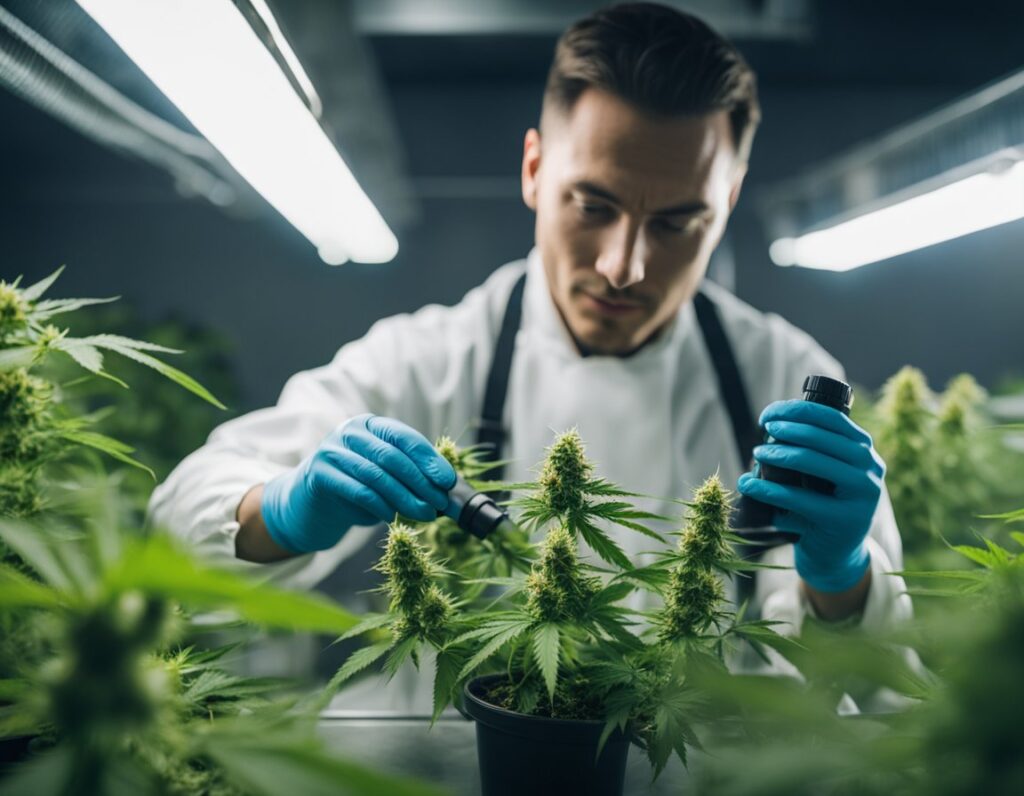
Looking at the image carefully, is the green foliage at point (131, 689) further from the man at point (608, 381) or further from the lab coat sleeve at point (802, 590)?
the lab coat sleeve at point (802, 590)

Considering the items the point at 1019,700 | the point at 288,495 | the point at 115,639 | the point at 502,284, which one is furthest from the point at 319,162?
the point at 1019,700

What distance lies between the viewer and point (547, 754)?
1.80ft

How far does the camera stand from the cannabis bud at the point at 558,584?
552 millimetres

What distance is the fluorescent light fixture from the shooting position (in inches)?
31.0

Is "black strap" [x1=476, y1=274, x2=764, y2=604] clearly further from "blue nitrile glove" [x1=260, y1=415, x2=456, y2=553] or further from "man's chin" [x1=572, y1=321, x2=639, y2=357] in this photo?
"blue nitrile glove" [x1=260, y1=415, x2=456, y2=553]

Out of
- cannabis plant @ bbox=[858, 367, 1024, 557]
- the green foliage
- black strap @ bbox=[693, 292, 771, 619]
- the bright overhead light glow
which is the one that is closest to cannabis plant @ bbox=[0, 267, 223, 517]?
the green foliage

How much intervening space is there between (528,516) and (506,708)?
0.16m

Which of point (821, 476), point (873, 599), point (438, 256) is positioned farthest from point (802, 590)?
point (438, 256)

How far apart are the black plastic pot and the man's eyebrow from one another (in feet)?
2.55

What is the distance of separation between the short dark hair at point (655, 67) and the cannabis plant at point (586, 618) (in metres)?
0.78

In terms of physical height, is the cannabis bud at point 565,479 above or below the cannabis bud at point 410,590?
above

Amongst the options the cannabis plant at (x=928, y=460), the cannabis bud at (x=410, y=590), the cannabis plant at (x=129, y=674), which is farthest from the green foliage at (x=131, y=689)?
the cannabis plant at (x=928, y=460)

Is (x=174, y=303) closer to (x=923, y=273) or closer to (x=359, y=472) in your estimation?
(x=359, y=472)

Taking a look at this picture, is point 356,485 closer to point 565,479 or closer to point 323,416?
point 565,479
